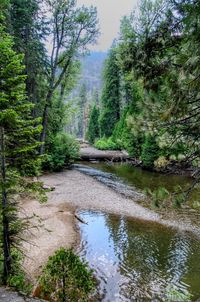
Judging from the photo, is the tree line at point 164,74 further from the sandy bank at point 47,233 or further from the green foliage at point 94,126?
the green foliage at point 94,126

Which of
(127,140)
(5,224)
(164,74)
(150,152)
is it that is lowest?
(150,152)

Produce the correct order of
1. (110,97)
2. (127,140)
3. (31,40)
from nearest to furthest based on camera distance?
(31,40) → (127,140) → (110,97)

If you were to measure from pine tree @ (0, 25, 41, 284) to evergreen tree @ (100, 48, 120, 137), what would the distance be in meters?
36.5

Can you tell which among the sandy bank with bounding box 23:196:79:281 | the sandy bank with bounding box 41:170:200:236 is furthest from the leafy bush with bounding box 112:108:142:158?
the sandy bank with bounding box 23:196:79:281

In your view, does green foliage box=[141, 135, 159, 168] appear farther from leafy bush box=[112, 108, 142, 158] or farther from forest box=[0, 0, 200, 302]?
forest box=[0, 0, 200, 302]

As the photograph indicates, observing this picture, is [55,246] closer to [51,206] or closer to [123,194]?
[51,206]

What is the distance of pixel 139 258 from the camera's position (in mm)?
9117

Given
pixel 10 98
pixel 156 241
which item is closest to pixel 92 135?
pixel 156 241

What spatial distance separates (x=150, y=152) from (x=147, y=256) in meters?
17.0

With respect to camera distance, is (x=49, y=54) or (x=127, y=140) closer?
(x=49, y=54)

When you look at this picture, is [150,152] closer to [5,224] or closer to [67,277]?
[5,224]

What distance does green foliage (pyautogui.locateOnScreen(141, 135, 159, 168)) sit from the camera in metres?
25.4

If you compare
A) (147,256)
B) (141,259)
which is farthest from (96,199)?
(141,259)

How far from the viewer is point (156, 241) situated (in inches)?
411
